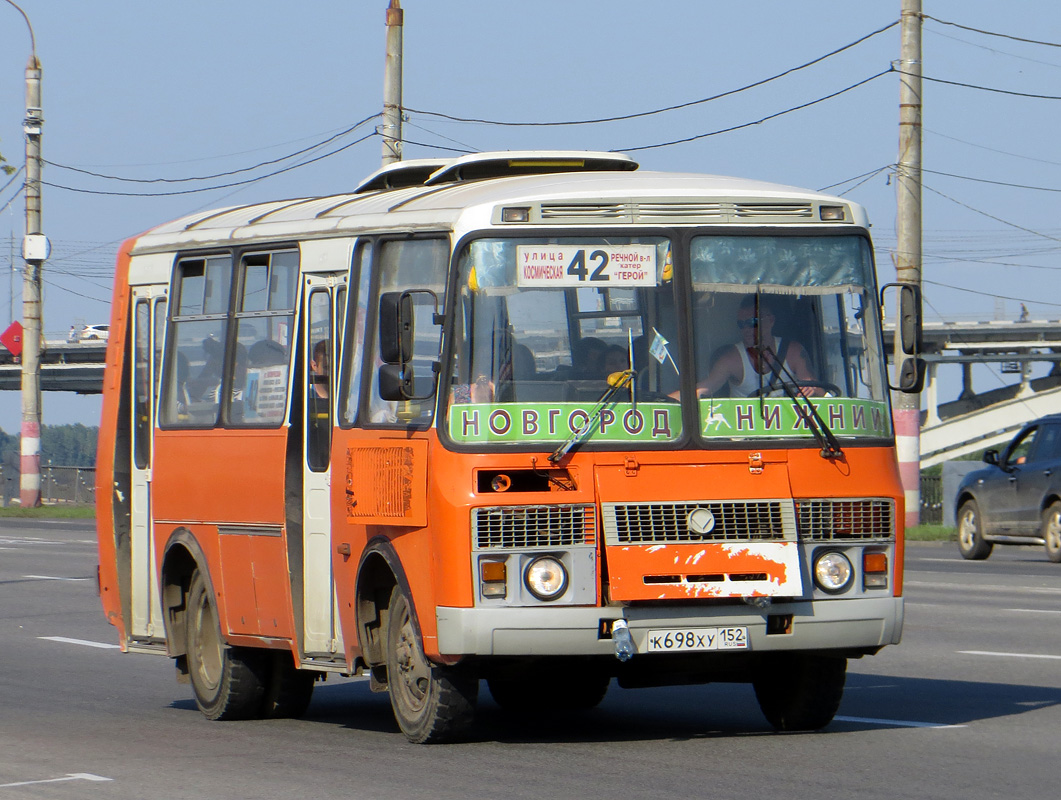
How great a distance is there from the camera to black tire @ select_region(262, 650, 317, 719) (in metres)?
11.1

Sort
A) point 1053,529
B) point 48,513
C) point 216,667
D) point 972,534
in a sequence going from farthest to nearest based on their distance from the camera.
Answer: point 48,513
point 972,534
point 1053,529
point 216,667

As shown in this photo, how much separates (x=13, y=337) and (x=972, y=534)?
2298cm

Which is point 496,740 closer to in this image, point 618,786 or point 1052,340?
point 618,786

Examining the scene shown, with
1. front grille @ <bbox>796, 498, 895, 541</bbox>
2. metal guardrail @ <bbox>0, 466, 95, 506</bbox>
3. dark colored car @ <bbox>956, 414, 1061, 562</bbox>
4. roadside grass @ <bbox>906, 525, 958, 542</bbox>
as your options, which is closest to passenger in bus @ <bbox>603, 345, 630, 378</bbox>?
front grille @ <bbox>796, 498, 895, 541</bbox>

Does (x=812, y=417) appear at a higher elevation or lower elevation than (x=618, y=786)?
higher

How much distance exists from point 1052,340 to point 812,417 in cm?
8785

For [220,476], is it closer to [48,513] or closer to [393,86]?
[393,86]

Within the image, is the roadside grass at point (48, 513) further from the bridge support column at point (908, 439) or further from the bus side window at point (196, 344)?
the bus side window at point (196, 344)

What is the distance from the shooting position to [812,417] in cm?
930

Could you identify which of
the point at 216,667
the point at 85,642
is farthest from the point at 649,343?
the point at 85,642

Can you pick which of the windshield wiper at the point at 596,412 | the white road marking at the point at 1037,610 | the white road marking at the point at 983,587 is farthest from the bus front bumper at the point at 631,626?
the white road marking at the point at 983,587

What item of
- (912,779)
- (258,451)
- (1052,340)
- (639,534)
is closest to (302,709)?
(258,451)

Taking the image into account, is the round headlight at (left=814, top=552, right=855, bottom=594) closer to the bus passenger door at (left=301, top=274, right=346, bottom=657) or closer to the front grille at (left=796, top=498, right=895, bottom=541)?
the front grille at (left=796, top=498, right=895, bottom=541)

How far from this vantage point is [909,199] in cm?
2972
